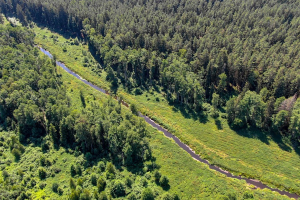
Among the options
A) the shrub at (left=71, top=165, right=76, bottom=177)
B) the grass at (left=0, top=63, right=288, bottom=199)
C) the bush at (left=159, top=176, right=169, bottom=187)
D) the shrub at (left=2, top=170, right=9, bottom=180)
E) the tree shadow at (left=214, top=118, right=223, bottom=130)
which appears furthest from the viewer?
the tree shadow at (left=214, top=118, right=223, bottom=130)

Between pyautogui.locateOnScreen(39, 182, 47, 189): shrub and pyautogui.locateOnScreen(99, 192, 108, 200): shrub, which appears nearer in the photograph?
pyautogui.locateOnScreen(99, 192, 108, 200): shrub

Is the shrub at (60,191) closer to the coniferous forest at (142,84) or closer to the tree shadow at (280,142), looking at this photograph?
the coniferous forest at (142,84)

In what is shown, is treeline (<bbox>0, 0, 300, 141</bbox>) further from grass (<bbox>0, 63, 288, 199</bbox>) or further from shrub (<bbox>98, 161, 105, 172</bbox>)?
shrub (<bbox>98, 161, 105, 172</bbox>)

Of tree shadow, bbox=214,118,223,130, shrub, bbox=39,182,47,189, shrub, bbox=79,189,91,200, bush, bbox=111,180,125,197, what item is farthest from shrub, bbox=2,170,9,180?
tree shadow, bbox=214,118,223,130

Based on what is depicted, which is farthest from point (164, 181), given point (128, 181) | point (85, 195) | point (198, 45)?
point (198, 45)

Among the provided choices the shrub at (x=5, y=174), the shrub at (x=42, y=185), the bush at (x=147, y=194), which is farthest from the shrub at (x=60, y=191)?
the bush at (x=147, y=194)
